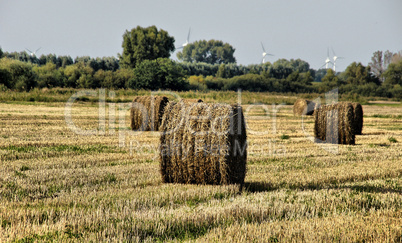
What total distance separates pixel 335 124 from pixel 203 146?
9622mm

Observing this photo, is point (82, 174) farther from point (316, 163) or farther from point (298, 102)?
point (298, 102)

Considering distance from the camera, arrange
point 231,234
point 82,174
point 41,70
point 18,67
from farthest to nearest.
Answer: point 41,70 → point 18,67 → point 82,174 → point 231,234

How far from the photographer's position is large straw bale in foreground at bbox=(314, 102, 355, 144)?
16156 millimetres

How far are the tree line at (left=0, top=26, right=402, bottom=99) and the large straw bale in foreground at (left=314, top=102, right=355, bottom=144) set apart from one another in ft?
123

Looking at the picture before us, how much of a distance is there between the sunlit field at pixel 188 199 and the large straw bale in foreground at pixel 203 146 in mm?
388

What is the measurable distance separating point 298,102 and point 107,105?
53.9ft

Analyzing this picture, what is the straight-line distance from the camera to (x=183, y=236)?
5.28 m

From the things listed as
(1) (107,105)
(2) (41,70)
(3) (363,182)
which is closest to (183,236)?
(3) (363,182)

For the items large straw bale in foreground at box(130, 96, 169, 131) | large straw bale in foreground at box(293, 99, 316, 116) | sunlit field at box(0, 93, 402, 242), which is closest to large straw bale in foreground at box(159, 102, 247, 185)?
sunlit field at box(0, 93, 402, 242)

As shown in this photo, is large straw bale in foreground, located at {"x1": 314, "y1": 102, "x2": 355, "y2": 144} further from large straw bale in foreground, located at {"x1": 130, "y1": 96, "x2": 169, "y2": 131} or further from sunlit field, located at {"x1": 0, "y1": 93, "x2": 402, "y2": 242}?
large straw bale in foreground, located at {"x1": 130, "y1": 96, "x2": 169, "y2": 131}

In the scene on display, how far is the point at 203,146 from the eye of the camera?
8.54 m

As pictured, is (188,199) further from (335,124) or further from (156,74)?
(156,74)

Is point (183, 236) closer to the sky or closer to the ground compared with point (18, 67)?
closer to the ground

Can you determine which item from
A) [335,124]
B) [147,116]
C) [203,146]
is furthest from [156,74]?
[203,146]
